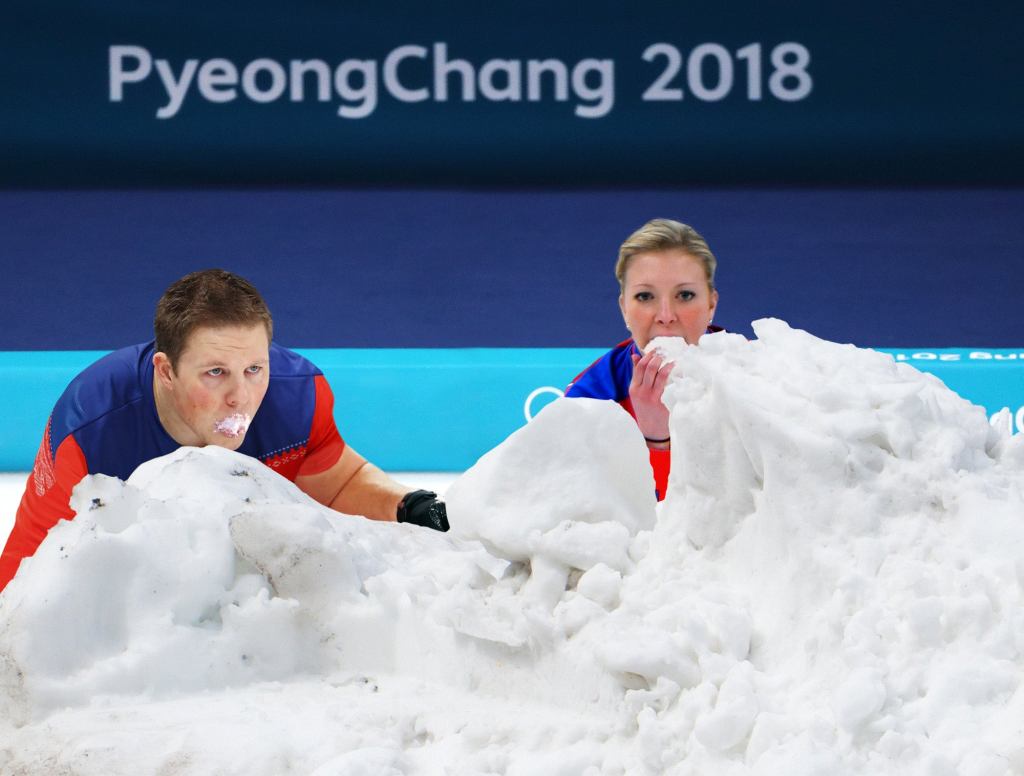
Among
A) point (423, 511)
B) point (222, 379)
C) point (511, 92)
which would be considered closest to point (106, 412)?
point (222, 379)

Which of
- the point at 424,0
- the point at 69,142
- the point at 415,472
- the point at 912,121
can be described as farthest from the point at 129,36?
the point at 912,121

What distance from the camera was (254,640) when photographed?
99 centimetres

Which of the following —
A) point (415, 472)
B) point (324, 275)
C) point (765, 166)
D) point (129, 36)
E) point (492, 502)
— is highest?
point (129, 36)

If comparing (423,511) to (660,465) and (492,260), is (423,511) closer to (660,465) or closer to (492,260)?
(660,465)

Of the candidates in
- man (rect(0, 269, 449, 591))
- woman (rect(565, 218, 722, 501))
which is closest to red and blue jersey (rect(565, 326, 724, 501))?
woman (rect(565, 218, 722, 501))

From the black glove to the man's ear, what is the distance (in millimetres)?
403

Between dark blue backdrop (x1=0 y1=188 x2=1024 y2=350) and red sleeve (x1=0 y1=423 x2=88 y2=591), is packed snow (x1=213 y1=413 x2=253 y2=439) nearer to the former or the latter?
red sleeve (x1=0 y1=423 x2=88 y2=591)

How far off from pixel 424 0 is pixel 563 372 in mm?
1745

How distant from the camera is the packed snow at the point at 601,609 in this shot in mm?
792

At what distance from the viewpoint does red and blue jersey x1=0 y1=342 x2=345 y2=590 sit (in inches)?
75.7

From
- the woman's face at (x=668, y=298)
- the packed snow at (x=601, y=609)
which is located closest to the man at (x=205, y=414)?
the woman's face at (x=668, y=298)

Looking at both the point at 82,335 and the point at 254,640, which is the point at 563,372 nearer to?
the point at 82,335

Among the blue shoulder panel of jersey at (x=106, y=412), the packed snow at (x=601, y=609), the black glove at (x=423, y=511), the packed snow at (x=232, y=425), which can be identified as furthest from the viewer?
the blue shoulder panel of jersey at (x=106, y=412)

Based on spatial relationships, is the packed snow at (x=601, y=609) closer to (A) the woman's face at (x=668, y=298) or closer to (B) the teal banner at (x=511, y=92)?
(A) the woman's face at (x=668, y=298)
